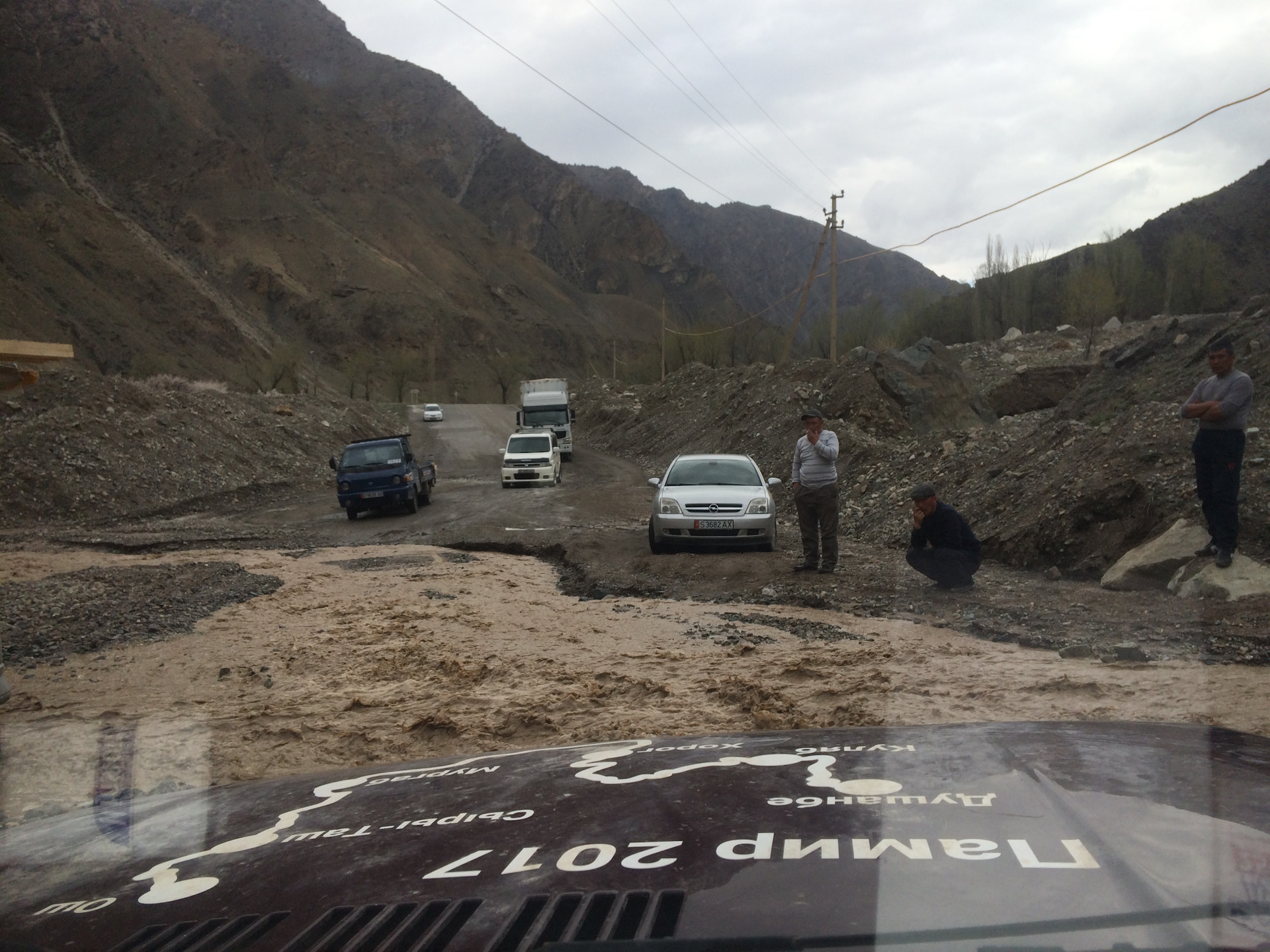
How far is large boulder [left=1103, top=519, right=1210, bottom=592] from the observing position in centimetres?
912

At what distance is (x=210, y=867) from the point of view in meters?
2.29

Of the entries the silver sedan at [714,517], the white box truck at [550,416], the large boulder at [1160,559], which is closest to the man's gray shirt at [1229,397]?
the large boulder at [1160,559]

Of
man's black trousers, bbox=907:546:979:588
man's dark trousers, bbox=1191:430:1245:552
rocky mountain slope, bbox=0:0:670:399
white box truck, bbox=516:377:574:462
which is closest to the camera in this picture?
man's dark trousers, bbox=1191:430:1245:552

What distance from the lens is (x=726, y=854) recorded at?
1858 millimetres

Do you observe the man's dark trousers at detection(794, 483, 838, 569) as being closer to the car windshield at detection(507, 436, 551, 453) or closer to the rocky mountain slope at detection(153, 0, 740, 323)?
the car windshield at detection(507, 436, 551, 453)

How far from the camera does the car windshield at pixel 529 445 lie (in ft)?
94.9

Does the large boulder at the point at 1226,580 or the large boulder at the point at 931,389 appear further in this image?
the large boulder at the point at 931,389

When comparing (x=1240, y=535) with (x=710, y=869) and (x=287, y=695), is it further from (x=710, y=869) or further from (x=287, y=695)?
(x=710, y=869)

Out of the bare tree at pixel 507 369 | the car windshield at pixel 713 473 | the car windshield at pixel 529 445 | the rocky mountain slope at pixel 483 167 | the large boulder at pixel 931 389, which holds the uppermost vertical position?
the rocky mountain slope at pixel 483 167

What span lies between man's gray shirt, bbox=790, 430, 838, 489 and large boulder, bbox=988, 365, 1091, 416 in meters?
22.6

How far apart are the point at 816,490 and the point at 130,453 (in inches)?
867

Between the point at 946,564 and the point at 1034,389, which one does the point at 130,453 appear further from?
the point at 1034,389

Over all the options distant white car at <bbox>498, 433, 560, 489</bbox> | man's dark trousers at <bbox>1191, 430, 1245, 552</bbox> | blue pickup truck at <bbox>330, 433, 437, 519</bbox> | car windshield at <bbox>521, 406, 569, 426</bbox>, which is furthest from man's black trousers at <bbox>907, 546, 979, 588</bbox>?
car windshield at <bbox>521, 406, 569, 426</bbox>

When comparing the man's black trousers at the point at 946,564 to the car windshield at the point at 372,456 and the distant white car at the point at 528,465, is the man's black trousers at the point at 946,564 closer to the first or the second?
the car windshield at the point at 372,456
